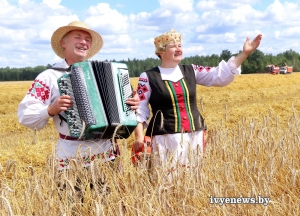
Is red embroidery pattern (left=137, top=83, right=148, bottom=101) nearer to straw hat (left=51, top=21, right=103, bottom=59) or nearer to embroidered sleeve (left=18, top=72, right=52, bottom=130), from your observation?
straw hat (left=51, top=21, right=103, bottom=59)

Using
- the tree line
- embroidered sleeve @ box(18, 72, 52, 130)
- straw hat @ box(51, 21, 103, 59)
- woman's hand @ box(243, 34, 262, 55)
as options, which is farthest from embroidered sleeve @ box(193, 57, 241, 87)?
the tree line

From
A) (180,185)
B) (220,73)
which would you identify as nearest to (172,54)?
(220,73)

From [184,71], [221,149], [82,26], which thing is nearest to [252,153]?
[221,149]

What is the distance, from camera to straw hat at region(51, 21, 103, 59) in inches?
112

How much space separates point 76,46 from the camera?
112 inches

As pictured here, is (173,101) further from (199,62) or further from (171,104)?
(199,62)

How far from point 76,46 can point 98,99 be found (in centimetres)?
41

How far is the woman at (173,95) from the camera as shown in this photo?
315 centimetres

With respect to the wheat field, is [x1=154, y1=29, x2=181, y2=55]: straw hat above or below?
above

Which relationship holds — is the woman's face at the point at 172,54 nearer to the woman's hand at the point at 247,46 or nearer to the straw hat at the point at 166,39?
the straw hat at the point at 166,39

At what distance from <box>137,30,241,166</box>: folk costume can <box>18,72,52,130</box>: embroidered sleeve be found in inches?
29.7

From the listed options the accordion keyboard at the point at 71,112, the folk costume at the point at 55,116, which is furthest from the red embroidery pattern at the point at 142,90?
the accordion keyboard at the point at 71,112

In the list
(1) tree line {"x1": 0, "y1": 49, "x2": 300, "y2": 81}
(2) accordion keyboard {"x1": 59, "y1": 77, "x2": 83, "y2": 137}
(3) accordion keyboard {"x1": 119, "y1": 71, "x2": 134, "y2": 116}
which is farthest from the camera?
(1) tree line {"x1": 0, "y1": 49, "x2": 300, "y2": 81}

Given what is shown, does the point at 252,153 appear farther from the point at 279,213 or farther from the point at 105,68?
the point at 105,68
